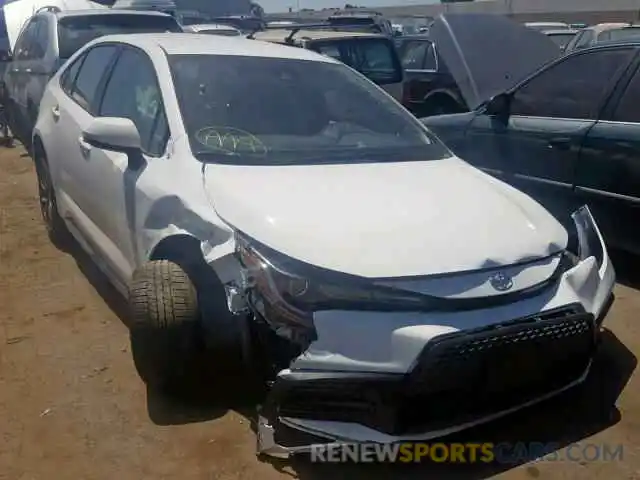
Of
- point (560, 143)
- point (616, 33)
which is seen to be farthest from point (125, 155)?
point (616, 33)

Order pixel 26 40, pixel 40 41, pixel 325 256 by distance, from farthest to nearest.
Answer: pixel 26 40 < pixel 40 41 < pixel 325 256

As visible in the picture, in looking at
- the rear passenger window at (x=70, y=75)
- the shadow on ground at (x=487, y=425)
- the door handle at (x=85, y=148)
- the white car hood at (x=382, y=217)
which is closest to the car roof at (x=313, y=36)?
the rear passenger window at (x=70, y=75)

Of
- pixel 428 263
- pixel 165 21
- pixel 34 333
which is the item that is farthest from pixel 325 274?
pixel 165 21

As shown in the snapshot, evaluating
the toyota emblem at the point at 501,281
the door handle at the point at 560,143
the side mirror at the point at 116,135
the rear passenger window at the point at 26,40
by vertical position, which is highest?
the side mirror at the point at 116,135

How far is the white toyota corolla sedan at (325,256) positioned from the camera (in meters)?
2.66

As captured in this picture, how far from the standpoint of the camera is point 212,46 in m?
4.14

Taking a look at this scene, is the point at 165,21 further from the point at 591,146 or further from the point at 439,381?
the point at 439,381

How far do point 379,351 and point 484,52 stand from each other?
524 centimetres

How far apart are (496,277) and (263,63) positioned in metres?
1.90

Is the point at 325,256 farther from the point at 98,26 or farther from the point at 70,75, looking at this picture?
the point at 98,26

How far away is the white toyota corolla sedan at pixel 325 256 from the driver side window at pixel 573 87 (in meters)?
1.73

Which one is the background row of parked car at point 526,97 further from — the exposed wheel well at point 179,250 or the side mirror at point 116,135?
the side mirror at point 116,135

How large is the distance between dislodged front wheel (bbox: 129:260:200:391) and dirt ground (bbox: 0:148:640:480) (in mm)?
261

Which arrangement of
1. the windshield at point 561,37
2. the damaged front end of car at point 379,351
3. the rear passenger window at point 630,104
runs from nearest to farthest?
the damaged front end of car at point 379,351, the rear passenger window at point 630,104, the windshield at point 561,37
